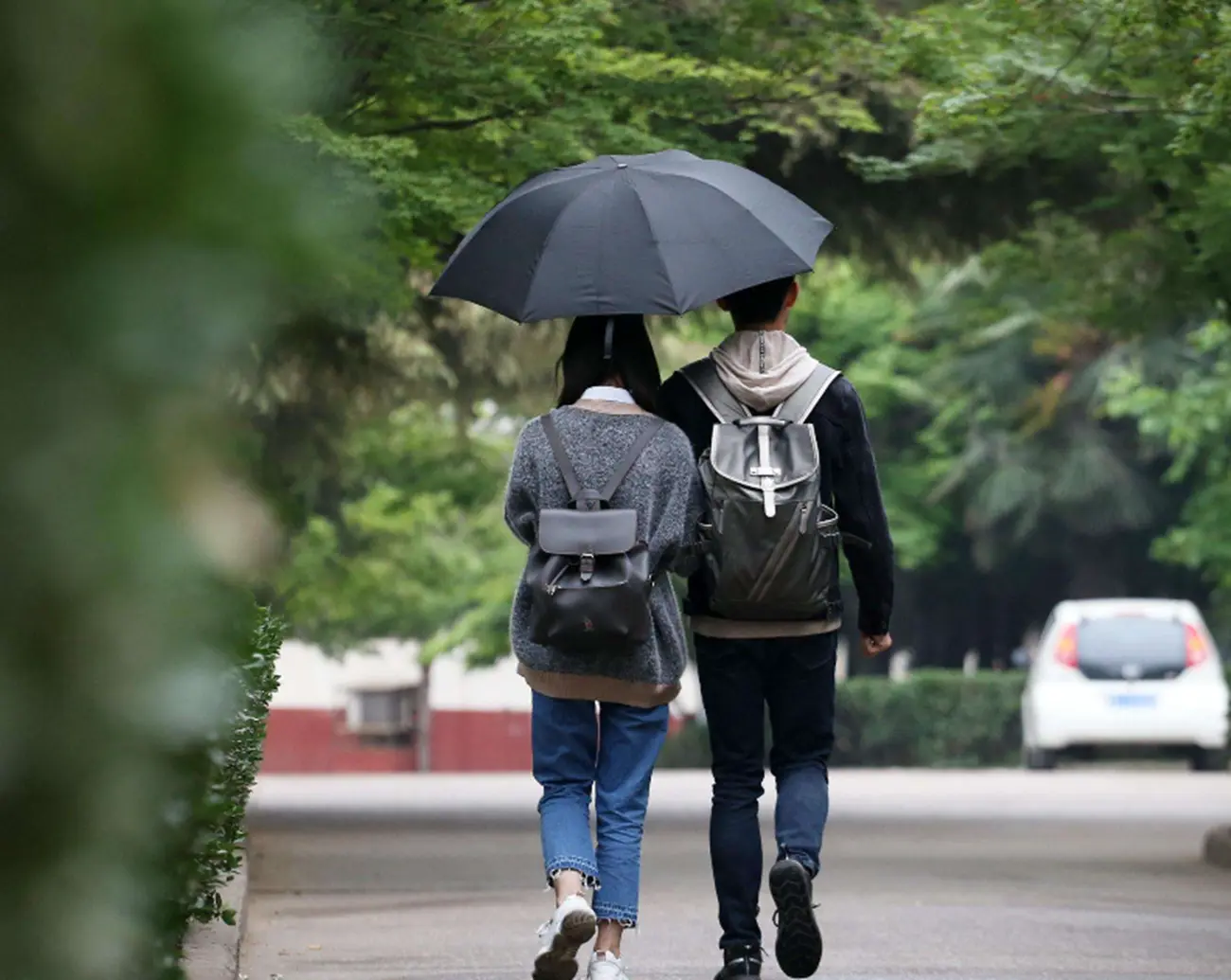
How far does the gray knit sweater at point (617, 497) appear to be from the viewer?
577 centimetres

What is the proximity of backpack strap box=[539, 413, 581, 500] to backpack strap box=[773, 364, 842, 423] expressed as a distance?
57 cm

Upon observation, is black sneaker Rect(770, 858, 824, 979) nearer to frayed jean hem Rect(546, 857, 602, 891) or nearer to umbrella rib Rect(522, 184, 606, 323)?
frayed jean hem Rect(546, 857, 602, 891)

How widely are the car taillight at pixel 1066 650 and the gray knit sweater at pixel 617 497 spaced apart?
2085 cm

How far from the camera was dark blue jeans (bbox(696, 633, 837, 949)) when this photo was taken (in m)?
6.12

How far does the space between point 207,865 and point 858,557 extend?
1.76 meters

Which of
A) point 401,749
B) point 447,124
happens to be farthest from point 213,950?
point 401,749

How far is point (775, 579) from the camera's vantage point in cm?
595

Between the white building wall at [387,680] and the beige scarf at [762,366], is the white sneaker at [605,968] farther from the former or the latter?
the white building wall at [387,680]

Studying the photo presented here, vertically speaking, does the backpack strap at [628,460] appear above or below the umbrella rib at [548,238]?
below

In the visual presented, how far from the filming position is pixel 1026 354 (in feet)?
124

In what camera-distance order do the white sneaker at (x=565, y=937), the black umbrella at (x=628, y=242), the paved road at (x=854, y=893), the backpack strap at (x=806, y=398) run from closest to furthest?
the white sneaker at (x=565, y=937)
the backpack strap at (x=806, y=398)
the black umbrella at (x=628, y=242)
the paved road at (x=854, y=893)

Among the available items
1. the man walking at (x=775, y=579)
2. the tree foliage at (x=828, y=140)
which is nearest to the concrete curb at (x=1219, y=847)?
the tree foliage at (x=828, y=140)

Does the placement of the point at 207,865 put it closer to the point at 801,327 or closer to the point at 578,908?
the point at 578,908

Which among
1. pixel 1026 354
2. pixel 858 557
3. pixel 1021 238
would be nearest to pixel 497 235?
pixel 858 557
